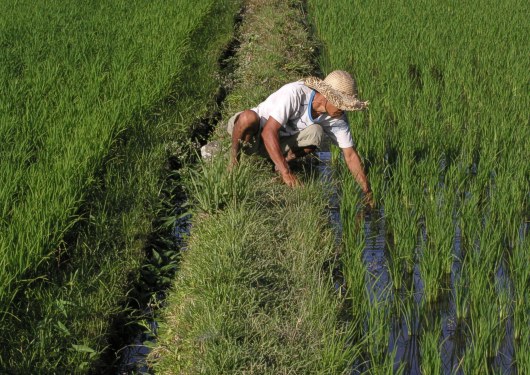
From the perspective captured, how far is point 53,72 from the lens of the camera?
5656 millimetres

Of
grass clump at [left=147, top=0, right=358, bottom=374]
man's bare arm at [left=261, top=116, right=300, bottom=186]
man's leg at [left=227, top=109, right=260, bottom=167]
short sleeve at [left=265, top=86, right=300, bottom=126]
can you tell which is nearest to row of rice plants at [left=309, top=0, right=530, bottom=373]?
grass clump at [left=147, top=0, right=358, bottom=374]

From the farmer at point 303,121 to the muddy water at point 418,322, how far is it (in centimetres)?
52

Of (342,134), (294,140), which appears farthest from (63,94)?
(342,134)

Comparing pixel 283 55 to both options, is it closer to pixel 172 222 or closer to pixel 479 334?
pixel 172 222

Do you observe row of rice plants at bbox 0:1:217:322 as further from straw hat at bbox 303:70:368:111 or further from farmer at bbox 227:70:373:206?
straw hat at bbox 303:70:368:111

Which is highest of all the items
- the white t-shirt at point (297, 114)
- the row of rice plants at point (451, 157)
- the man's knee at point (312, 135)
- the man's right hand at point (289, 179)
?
the white t-shirt at point (297, 114)

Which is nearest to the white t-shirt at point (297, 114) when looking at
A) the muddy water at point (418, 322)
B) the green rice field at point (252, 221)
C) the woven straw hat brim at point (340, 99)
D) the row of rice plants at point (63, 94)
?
the woven straw hat brim at point (340, 99)

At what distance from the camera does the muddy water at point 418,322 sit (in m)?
2.93

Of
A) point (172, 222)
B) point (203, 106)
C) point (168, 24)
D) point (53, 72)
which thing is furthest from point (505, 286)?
point (168, 24)

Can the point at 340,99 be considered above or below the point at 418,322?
above

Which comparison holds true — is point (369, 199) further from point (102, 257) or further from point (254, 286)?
point (102, 257)

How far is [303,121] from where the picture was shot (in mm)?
4332

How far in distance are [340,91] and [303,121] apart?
322 mm

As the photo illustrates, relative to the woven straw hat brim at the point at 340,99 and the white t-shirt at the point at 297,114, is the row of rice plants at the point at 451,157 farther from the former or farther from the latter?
the woven straw hat brim at the point at 340,99
